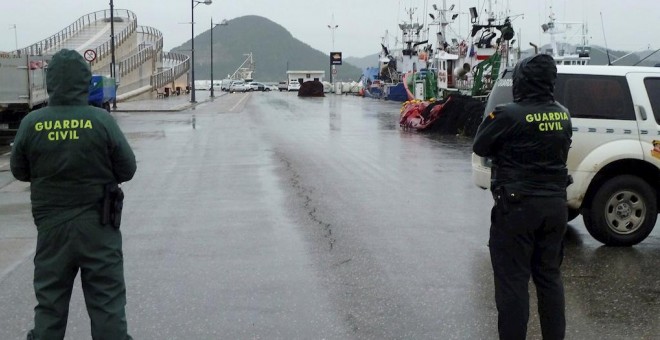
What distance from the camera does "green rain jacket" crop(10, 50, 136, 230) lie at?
445 centimetres

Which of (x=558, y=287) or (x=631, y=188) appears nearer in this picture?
(x=558, y=287)

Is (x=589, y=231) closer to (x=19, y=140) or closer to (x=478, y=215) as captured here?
(x=478, y=215)

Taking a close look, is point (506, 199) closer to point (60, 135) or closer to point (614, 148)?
point (60, 135)

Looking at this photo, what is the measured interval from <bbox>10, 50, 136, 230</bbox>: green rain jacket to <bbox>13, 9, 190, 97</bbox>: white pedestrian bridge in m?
47.6

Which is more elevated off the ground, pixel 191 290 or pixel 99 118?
pixel 99 118

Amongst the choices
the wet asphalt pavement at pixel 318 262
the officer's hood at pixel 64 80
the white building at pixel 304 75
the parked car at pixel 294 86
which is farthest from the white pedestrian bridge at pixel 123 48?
the officer's hood at pixel 64 80

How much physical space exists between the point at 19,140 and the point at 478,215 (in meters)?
6.99

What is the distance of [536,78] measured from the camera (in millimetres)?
5105

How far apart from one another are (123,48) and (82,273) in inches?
2296

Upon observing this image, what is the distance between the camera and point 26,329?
584 centimetres

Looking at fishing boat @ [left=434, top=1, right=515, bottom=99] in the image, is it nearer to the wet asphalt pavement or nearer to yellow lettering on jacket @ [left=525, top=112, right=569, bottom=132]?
the wet asphalt pavement

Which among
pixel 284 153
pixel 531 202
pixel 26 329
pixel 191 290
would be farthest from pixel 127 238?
pixel 284 153

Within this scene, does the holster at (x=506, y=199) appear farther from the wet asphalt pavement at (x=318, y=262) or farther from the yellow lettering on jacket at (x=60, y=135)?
the yellow lettering on jacket at (x=60, y=135)

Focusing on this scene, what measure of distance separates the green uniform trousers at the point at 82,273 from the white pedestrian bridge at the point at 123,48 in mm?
47769
